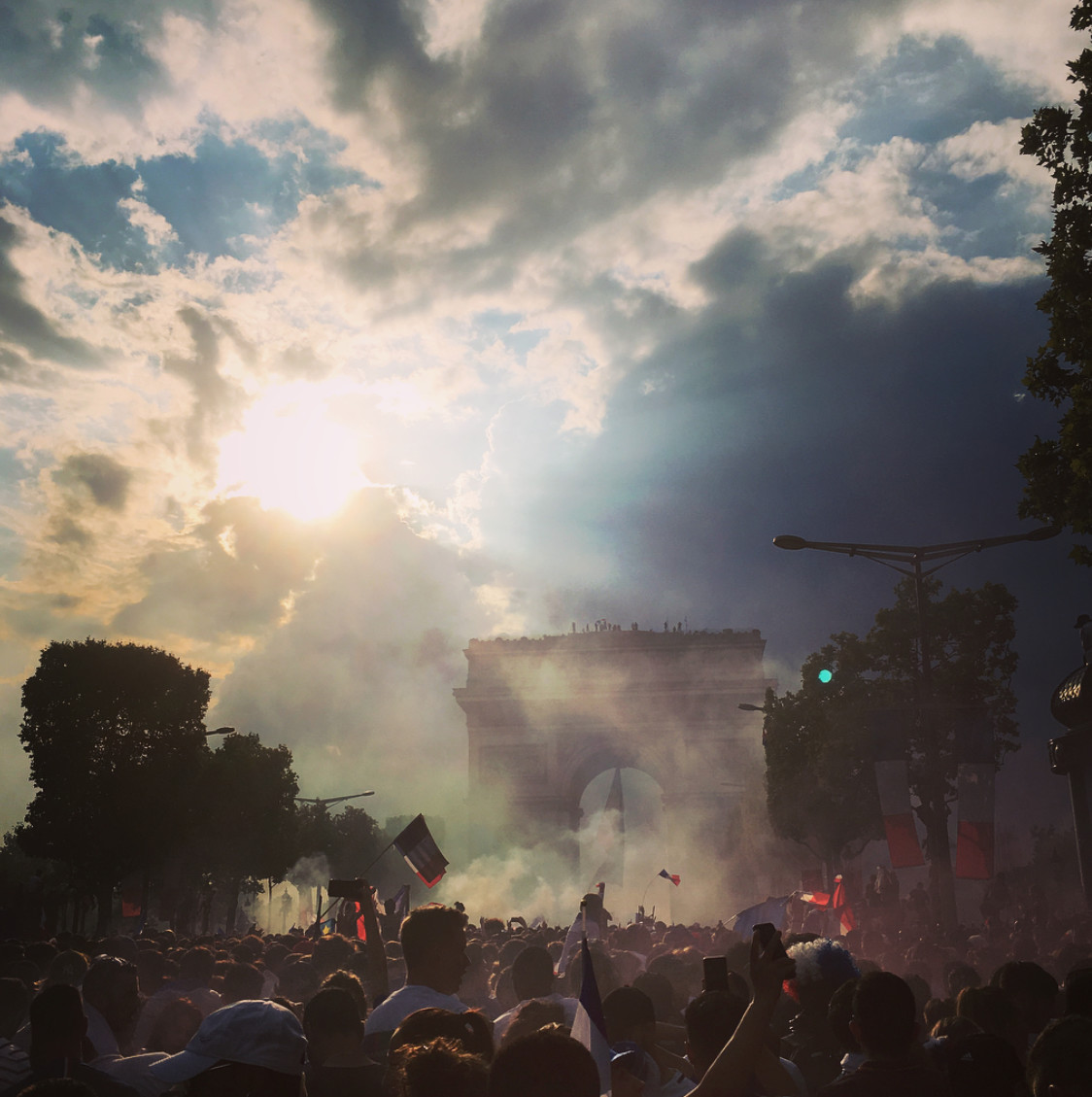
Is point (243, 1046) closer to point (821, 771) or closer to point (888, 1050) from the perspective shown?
point (888, 1050)

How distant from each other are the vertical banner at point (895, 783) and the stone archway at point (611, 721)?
42.6 meters

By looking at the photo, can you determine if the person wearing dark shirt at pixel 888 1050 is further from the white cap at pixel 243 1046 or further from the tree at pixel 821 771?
the tree at pixel 821 771

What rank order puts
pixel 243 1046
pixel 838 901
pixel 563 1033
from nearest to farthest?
pixel 563 1033 → pixel 243 1046 → pixel 838 901

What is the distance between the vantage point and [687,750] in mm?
57938

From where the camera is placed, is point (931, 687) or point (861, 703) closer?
point (931, 687)

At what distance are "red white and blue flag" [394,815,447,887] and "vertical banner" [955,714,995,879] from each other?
7.15 meters

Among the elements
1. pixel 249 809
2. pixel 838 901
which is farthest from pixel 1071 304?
pixel 249 809

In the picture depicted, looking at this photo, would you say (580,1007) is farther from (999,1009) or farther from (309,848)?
(309,848)

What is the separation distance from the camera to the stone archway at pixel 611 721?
57156mm

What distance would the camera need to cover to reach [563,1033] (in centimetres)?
288

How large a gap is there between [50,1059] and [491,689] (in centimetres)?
5526

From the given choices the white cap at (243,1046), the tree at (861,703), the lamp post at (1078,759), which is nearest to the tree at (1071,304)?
the lamp post at (1078,759)

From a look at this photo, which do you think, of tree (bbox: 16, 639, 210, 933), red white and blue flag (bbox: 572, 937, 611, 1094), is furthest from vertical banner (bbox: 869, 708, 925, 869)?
tree (bbox: 16, 639, 210, 933)

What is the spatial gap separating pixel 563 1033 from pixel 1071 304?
10890 mm
